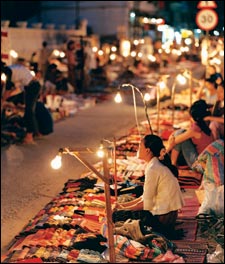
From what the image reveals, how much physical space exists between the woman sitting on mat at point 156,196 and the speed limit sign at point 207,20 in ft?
23.6

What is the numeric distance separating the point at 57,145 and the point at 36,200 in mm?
3515

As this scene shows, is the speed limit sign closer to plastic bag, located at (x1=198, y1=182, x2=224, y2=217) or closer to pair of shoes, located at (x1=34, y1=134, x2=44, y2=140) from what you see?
pair of shoes, located at (x1=34, y1=134, x2=44, y2=140)

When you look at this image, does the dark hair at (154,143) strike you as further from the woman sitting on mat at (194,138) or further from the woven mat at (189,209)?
the woman sitting on mat at (194,138)

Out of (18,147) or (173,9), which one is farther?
(173,9)

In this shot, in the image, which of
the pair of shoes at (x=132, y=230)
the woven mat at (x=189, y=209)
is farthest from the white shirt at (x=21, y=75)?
the pair of shoes at (x=132, y=230)

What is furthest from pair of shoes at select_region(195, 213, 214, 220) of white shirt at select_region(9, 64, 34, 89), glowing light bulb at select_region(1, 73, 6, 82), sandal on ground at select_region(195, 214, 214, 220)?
glowing light bulb at select_region(1, 73, 6, 82)

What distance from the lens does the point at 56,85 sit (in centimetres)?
1883

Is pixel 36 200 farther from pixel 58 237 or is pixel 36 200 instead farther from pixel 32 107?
pixel 32 107

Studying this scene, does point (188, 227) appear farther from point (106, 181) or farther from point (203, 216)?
point (106, 181)

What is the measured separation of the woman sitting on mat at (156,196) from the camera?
5.39 metres

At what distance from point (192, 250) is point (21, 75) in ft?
22.8

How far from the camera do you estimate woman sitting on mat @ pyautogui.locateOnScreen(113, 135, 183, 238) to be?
17.7 ft

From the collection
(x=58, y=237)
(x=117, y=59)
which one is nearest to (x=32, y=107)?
(x=58, y=237)

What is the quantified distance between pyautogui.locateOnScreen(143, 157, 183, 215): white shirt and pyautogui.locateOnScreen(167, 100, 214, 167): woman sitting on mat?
6.93 ft
